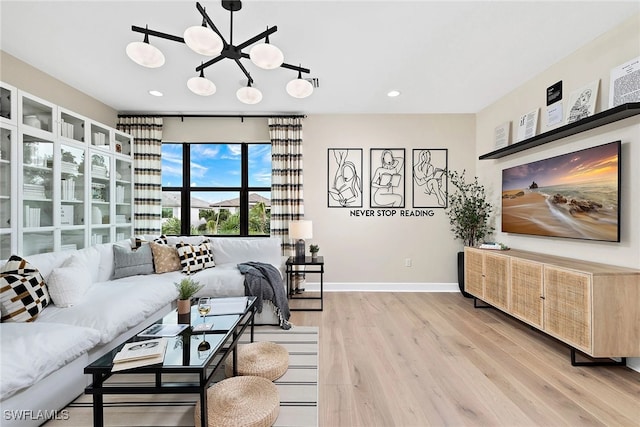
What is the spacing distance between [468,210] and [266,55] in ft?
10.8

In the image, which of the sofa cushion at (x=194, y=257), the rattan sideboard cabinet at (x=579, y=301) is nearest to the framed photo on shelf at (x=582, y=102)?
the rattan sideboard cabinet at (x=579, y=301)

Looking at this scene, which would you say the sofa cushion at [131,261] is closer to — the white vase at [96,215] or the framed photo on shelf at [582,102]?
the white vase at [96,215]

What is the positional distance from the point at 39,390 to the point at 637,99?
4.14m

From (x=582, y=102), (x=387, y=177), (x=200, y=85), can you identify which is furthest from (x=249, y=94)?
(x=582, y=102)

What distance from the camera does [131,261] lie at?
9.96 feet

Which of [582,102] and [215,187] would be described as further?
[215,187]

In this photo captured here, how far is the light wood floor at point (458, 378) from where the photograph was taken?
164cm

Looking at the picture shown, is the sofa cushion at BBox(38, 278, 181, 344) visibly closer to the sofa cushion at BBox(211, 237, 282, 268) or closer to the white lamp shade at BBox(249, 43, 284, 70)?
the sofa cushion at BBox(211, 237, 282, 268)

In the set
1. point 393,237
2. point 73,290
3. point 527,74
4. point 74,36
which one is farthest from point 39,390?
point 527,74

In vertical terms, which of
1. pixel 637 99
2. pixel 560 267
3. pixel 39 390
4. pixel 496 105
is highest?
pixel 496 105

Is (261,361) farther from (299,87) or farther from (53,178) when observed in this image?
(53,178)

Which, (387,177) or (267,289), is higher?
(387,177)

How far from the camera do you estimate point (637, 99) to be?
2.03 metres

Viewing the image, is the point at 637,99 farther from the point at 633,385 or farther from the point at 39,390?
the point at 39,390
